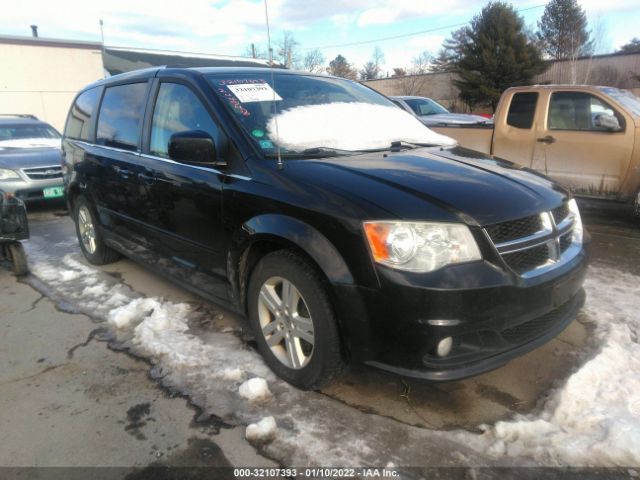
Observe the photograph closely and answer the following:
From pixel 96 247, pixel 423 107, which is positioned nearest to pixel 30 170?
pixel 96 247

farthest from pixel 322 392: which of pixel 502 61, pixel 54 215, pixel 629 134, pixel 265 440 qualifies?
pixel 502 61

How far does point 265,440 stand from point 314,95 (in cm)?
226

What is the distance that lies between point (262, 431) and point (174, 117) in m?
2.18

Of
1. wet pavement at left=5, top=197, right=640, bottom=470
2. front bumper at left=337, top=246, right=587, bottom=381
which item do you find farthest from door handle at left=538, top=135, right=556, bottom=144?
front bumper at left=337, top=246, right=587, bottom=381

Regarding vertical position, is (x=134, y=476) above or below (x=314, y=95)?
below

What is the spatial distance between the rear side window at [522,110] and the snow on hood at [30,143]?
302 inches

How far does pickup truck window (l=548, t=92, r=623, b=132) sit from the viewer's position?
21.0 feet

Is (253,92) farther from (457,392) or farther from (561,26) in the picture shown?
(561,26)

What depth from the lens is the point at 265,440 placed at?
2.39 metres

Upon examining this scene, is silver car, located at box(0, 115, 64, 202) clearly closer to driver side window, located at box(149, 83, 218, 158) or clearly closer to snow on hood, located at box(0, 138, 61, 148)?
snow on hood, located at box(0, 138, 61, 148)

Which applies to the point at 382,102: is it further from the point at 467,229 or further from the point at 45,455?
the point at 45,455

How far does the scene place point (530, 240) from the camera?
2.43 m

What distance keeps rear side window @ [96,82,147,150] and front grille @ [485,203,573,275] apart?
9.22 feet

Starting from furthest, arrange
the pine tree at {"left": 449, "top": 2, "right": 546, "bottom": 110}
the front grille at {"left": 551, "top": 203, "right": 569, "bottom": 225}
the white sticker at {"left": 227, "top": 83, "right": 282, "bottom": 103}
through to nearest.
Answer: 1. the pine tree at {"left": 449, "top": 2, "right": 546, "bottom": 110}
2. the white sticker at {"left": 227, "top": 83, "right": 282, "bottom": 103}
3. the front grille at {"left": 551, "top": 203, "right": 569, "bottom": 225}
